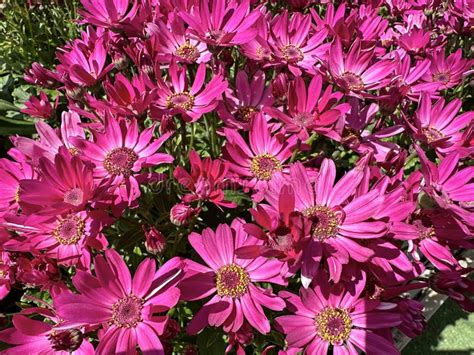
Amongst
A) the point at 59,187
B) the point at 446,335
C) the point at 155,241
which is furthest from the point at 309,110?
the point at 446,335

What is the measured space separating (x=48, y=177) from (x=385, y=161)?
1.01 metres

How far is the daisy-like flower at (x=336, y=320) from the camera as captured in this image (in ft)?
3.67

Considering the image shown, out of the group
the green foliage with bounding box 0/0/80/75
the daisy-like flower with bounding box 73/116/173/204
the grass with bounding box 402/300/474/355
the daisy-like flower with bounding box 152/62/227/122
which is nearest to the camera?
the daisy-like flower with bounding box 73/116/173/204

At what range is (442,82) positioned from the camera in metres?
1.78

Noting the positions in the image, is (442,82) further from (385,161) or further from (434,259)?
(434,259)

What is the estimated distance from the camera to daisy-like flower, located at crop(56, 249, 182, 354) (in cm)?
95

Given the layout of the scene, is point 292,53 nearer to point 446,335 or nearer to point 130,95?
point 130,95

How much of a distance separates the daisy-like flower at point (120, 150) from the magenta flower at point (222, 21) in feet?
1.36

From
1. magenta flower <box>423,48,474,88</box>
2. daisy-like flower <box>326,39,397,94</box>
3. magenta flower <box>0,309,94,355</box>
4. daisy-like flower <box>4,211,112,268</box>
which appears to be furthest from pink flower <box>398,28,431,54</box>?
magenta flower <box>0,309,94,355</box>

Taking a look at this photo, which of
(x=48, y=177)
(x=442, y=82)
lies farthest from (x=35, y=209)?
(x=442, y=82)

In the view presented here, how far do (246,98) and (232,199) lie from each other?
433 mm

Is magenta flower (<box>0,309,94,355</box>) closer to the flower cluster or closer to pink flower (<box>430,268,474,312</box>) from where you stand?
the flower cluster

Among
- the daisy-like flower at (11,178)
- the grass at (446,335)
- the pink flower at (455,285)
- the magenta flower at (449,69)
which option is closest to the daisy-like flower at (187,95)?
the daisy-like flower at (11,178)

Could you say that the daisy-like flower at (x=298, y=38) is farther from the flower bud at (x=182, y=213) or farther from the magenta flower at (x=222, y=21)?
the flower bud at (x=182, y=213)
